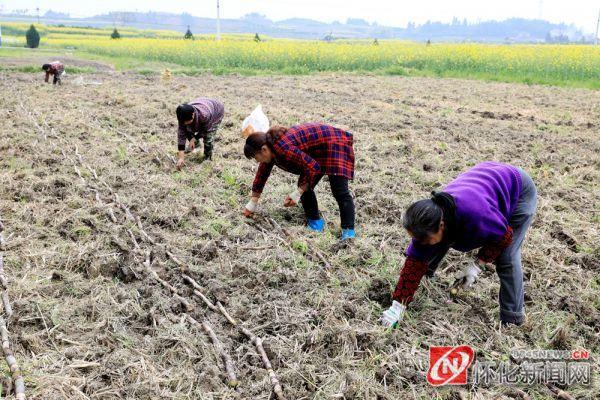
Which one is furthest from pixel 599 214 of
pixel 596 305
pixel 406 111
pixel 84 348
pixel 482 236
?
pixel 406 111

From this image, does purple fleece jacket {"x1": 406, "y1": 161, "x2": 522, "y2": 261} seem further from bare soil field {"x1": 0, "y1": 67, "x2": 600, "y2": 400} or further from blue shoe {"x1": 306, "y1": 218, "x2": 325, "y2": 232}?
blue shoe {"x1": 306, "y1": 218, "x2": 325, "y2": 232}

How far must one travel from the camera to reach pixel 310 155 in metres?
4.10

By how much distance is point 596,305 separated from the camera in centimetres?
338

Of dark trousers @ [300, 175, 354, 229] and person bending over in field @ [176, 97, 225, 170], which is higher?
person bending over in field @ [176, 97, 225, 170]

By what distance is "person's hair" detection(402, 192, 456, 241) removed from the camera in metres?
2.50

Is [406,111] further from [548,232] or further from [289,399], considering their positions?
[289,399]

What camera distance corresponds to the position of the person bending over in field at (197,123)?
5.62m

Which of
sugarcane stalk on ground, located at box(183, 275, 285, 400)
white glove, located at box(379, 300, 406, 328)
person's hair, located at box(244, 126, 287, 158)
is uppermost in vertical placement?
person's hair, located at box(244, 126, 287, 158)

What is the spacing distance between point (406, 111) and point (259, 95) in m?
3.61

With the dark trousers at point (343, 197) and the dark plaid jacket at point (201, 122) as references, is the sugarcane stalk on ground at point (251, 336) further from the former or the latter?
the dark plaid jacket at point (201, 122)

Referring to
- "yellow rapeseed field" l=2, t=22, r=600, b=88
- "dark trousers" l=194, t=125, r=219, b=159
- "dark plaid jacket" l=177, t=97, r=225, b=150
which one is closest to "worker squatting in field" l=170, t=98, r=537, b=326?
"dark plaid jacket" l=177, t=97, r=225, b=150

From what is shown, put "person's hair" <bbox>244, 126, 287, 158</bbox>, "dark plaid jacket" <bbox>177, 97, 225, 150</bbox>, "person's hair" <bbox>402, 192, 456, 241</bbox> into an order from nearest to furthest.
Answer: "person's hair" <bbox>402, 192, 456, 241</bbox> < "person's hair" <bbox>244, 126, 287, 158</bbox> < "dark plaid jacket" <bbox>177, 97, 225, 150</bbox>

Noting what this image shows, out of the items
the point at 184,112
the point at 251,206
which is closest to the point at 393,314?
the point at 251,206

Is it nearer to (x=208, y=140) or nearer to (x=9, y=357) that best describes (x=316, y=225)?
(x=208, y=140)
